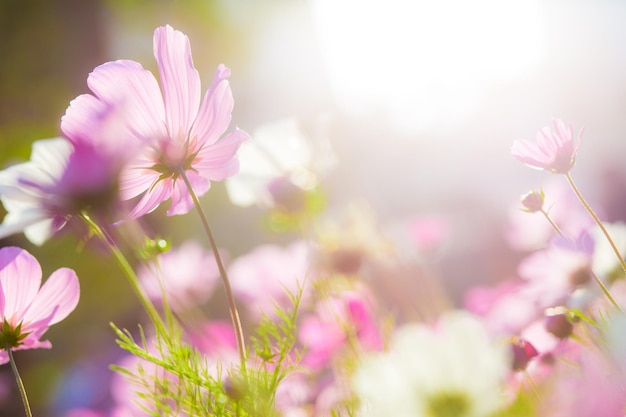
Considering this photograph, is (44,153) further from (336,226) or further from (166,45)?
(336,226)

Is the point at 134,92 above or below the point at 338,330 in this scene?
above

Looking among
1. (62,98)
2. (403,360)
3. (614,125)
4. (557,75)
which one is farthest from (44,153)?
(557,75)

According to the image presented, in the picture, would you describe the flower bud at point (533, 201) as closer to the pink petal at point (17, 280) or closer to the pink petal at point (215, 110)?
the pink petal at point (215, 110)

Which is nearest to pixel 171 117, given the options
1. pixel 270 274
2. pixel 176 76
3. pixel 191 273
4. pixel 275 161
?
pixel 176 76

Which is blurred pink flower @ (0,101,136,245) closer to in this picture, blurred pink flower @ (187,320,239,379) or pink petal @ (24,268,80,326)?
pink petal @ (24,268,80,326)

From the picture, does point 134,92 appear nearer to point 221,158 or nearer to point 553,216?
point 221,158

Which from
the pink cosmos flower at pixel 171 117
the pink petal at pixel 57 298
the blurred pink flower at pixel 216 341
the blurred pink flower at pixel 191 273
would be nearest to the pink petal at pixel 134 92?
the pink cosmos flower at pixel 171 117
